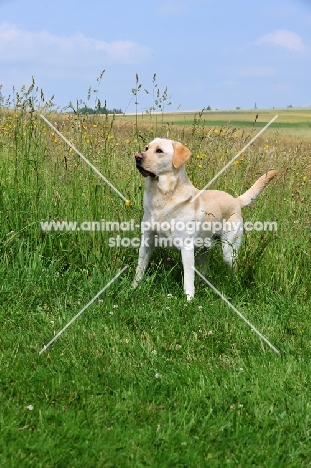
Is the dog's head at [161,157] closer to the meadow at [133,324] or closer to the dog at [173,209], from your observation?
the dog at [173,209]

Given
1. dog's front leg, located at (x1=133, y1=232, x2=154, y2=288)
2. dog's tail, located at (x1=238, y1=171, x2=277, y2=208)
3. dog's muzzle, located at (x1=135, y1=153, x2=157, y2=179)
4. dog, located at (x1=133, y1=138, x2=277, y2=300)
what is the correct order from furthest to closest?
dog's tail, located at (x1=238, y1=171, x2=277, y2=208), dog's front leg, located at (x1=133, y1=232, x2=154, y2=288), dog, located at (x1=133, y1=138, x2=277, y2=300), dog's muzzle, located at (x1=135, y1=153, x2=157, y2=179)

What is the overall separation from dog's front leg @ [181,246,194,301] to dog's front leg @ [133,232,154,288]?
321mm

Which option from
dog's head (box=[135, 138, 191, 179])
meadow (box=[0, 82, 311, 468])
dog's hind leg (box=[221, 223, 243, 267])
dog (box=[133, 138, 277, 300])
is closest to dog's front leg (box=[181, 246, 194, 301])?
dog (box=[133, 138, 277, 300])

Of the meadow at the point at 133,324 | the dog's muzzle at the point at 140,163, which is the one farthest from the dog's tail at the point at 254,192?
the dog's muzzle at the point at 140,163

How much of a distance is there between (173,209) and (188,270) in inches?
19.3

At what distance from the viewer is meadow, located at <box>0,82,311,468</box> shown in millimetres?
2605

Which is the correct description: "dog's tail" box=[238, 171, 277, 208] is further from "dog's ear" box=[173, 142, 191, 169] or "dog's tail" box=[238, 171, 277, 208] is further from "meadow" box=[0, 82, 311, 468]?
"dog's ear" box=[173, 142, 191, 169]

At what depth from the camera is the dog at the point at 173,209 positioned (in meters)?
4.26

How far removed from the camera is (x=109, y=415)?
2793 millimetres

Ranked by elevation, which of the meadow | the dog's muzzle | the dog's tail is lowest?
the meadow

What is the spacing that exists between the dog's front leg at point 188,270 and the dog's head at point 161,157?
2.10ft

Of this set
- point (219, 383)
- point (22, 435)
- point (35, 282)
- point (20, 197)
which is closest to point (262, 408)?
point (219, 383)

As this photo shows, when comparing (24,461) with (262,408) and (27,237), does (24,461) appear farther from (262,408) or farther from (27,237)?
(27,237)

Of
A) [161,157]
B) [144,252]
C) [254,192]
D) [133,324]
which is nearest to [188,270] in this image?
[144,252]
